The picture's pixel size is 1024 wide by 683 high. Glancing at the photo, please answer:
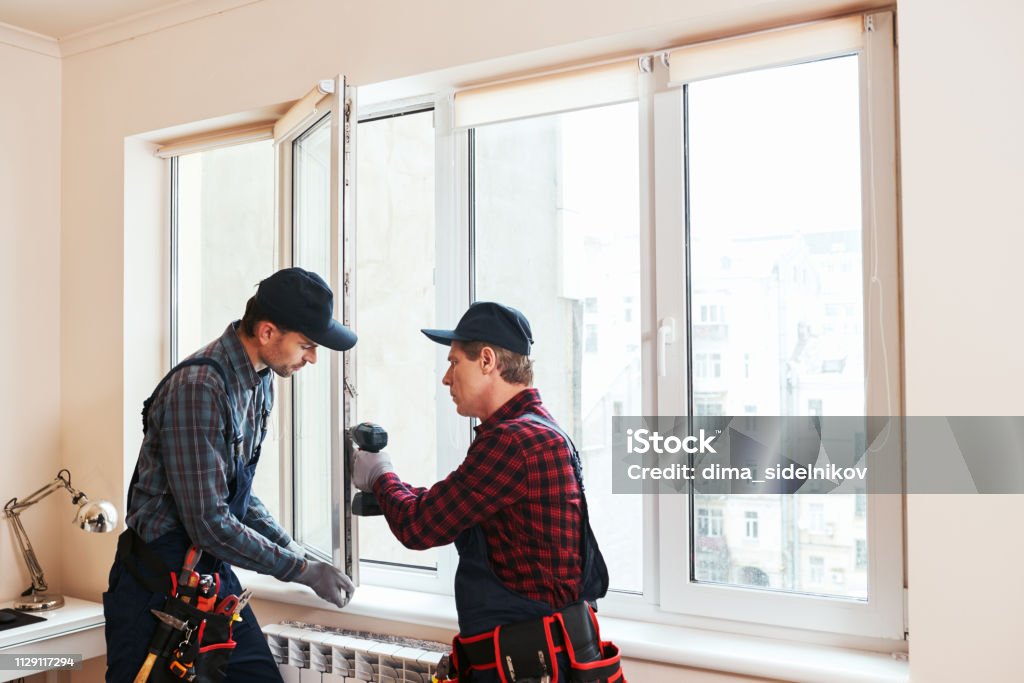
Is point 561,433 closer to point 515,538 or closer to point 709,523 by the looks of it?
point 515,538

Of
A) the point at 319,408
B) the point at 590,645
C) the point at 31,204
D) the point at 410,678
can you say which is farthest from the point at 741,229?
the point at 31,204

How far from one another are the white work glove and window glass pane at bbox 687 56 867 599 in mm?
831

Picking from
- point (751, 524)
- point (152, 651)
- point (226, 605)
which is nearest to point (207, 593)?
point (226, 605)

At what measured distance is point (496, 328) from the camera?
1.91 metres

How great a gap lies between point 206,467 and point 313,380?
645 millimetres

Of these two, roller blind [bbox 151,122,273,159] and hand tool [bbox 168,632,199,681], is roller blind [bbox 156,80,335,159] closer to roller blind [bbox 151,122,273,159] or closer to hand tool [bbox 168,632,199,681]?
roller blind [bbox 151,122,273,159]

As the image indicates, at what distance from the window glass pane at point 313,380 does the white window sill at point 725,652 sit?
33 centimetres

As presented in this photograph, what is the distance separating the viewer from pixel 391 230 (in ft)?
9.47

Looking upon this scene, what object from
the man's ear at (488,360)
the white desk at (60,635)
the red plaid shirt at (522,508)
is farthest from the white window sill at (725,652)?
the white desk at (60,635)

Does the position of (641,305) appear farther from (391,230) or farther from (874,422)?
(391,230)

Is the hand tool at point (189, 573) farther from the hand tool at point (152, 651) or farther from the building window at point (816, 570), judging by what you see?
the building window at point (816, 570)

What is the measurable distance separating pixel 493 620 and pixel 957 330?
3.76 feet

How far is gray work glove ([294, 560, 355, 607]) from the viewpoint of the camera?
86.0 inches

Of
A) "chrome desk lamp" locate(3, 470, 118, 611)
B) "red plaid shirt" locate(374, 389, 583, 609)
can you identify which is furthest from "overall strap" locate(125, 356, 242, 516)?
"chrome desk lamp" locate(3, 470, 118, 611)
